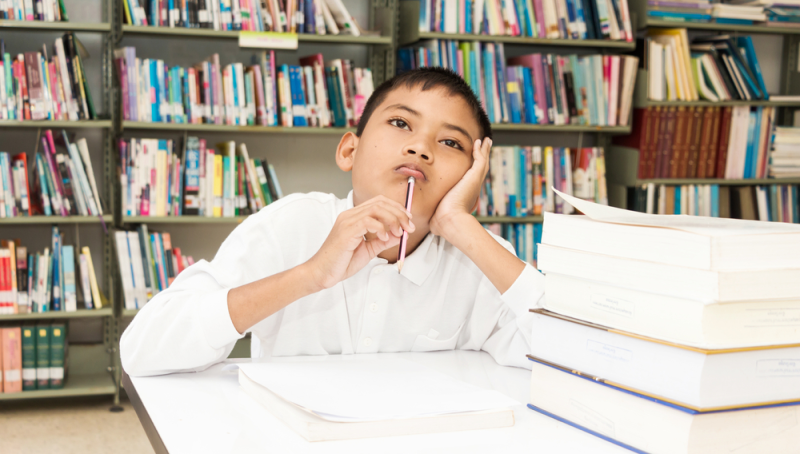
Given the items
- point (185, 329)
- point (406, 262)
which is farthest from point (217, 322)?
point (406, 262)

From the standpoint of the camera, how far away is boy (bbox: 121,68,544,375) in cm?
113

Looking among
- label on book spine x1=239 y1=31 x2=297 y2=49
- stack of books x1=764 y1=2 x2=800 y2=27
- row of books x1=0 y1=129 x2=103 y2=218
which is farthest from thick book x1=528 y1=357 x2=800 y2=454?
stack of books x1=764 y1=2 x2=800 y2=27

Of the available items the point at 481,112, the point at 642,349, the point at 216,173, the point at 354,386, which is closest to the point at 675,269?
the point at 642,349

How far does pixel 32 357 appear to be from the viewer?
2.80 metres

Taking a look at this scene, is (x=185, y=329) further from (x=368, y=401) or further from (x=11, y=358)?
(x=11, y=358)

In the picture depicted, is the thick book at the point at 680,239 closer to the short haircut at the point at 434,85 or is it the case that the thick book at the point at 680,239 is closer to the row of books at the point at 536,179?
the short haircut at the point at 434,85

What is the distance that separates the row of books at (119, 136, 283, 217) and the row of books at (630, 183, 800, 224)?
1.83 meters

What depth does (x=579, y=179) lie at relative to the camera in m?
3.28

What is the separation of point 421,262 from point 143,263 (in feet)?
6.43

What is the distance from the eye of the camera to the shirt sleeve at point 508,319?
3.67 feet

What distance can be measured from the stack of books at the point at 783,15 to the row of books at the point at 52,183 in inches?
133

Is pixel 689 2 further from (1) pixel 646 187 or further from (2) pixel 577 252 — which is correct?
(2) pixel 577 252

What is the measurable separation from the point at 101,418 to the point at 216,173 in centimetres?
112

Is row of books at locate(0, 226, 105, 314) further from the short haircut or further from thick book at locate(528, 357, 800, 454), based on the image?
thick book at locate(528, 357, 800, 454)
